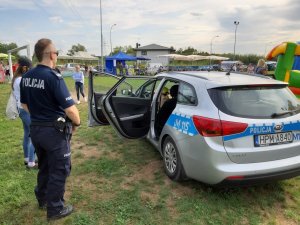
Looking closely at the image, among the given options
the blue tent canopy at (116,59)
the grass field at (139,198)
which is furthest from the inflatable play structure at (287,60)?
the blue tent canopy at (116,59)

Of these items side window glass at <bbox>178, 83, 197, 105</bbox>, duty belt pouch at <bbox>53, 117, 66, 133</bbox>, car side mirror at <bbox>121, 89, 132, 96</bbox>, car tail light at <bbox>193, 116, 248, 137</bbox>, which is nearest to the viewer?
duty belt pouch at <bbox>53, 117, 66, 133</bbox>

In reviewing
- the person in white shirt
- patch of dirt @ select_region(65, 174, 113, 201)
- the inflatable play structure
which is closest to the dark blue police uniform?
patch of dirt @ select_region(65, 174, 113, 201)

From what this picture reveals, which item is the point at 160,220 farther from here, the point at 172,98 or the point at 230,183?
the point at 172,98

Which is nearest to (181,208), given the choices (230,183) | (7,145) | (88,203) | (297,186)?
(230,183)

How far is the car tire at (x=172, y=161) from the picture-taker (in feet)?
13.0

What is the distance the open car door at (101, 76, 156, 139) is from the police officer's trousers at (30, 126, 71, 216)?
1.79m

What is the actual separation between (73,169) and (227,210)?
253 centimetres

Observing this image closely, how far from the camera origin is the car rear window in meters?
3.37

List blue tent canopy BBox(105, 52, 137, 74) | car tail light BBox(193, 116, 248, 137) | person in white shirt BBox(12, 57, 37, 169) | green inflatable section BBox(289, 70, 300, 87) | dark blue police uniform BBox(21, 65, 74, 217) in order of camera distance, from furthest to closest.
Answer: blue tent canopy BBox(105, 52, 137, 74), green inflatable section BBox(289, 70, 300, 87), person in white shirt BBox(12, 57, 37, 169), car tail light BBox(193, 116, 248, 137), dark blue police uniform BBox(21, 65, 74, 217)

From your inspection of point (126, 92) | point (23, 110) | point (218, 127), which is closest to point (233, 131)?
point (218, 127)

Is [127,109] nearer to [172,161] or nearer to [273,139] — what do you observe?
[172,161]

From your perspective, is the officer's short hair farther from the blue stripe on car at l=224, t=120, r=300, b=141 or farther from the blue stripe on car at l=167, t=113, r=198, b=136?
the blue stripe on car at l=224, t=120, r=300, b=141

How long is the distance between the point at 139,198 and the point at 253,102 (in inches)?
74.1

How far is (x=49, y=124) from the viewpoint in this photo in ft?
9.85
